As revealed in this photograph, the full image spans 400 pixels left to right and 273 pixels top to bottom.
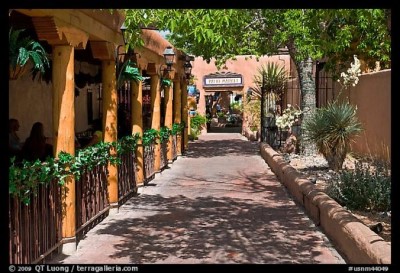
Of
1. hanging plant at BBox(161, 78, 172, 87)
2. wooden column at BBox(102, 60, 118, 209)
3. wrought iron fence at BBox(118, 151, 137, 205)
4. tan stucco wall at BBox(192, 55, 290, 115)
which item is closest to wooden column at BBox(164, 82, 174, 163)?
hanging plant at BBox(161, 78, 172, 87)

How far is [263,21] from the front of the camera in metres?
15.8

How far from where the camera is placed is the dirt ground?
686 cm

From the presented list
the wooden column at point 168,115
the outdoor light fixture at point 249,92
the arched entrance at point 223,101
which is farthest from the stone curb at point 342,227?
the arched entrance at point 223,101

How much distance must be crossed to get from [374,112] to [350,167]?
1.91 metres

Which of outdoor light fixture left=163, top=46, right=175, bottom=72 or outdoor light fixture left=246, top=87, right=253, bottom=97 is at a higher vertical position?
outdoor light fixture left=163, top=46, right=175, bottom=72

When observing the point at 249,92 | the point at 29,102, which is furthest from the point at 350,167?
the point at 249,92

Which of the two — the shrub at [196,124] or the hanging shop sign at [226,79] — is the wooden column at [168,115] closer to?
the shrub at [196,124]

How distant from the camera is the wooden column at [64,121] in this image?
637 cm

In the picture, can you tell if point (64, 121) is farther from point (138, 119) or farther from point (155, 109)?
point (155, 109)

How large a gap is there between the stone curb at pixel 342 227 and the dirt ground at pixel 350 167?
1.39 feet

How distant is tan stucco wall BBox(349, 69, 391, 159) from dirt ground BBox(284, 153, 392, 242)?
0.73 meters

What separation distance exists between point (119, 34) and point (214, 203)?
332 centimetres

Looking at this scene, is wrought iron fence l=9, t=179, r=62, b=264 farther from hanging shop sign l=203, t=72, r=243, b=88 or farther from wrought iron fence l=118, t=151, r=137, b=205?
hanging shop sign l=203, t=72, r=243, b=88
